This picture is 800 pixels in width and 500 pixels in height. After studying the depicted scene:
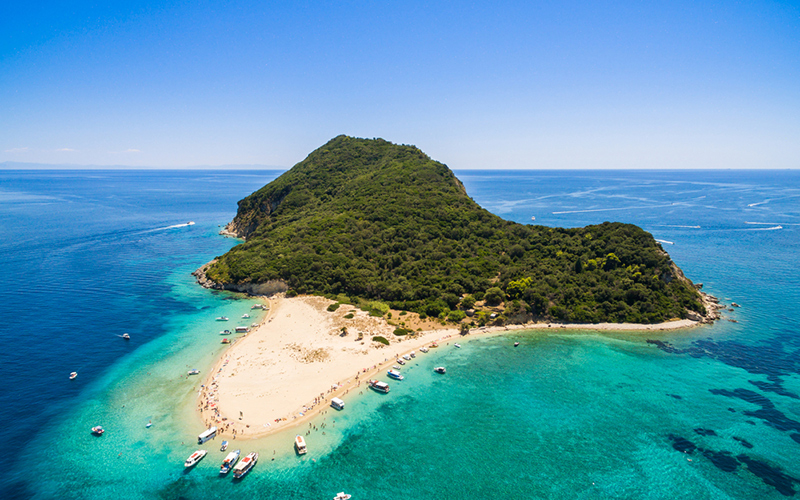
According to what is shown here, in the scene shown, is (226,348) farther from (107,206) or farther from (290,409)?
(107,206)

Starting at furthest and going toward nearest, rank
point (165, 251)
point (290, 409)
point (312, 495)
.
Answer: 1. point (165, 251)
2. point (290, 409)
3. point (312, 495)

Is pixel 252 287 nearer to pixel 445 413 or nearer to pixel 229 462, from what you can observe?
pixel 229 462

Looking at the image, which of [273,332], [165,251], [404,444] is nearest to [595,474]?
[404,444]

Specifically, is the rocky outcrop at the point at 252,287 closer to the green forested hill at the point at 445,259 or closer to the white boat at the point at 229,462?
the green forested hill at the point at 445,259

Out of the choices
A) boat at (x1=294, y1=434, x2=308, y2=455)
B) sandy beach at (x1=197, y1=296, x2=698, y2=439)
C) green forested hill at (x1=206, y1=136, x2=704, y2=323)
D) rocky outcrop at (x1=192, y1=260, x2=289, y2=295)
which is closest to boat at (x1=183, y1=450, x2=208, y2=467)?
sandy beach at (x1=197, y1=296, x2=698, y2=439)

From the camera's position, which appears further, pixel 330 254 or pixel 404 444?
pixel 330 254

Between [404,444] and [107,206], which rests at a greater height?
[107,206]

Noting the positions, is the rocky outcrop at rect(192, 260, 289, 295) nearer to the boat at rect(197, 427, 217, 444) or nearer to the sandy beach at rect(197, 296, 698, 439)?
the sandy beach at rect(197, 296, 698, 439)
